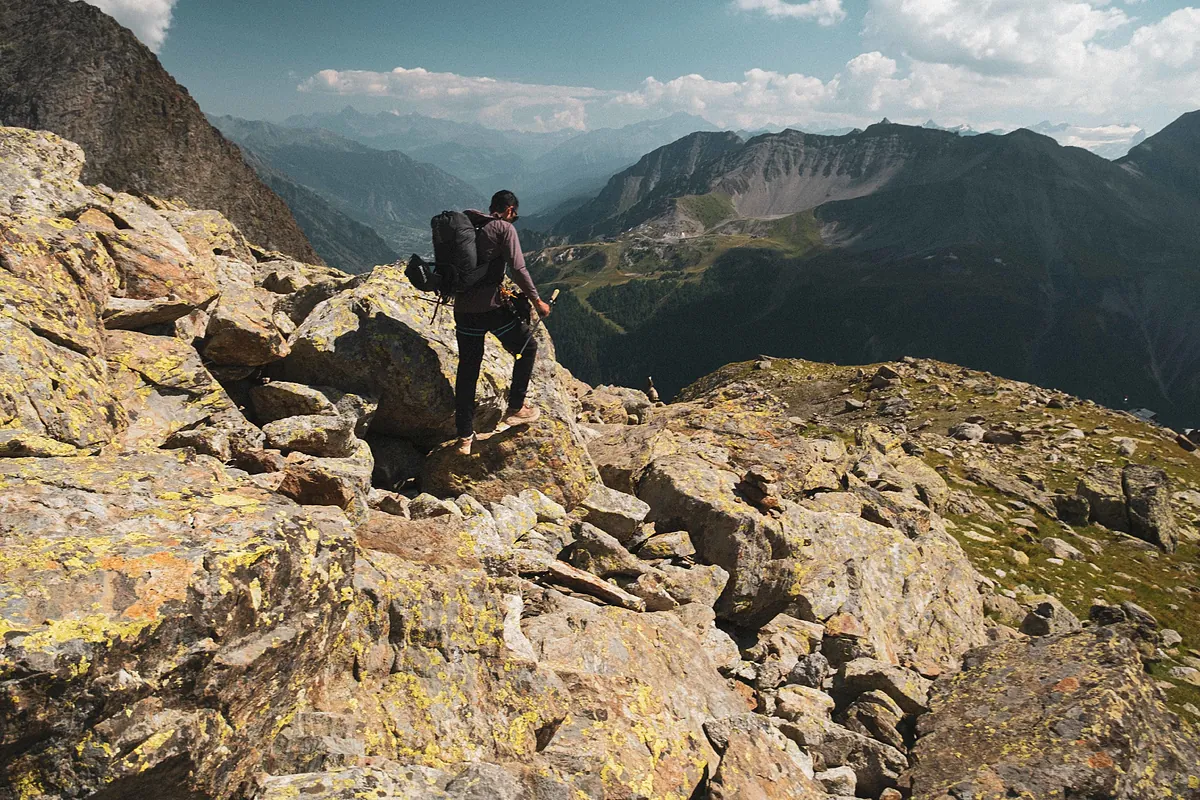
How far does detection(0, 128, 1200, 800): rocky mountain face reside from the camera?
17.9 ft

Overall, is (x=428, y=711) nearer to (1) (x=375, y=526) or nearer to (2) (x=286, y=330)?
(1) (x=375, y=526)

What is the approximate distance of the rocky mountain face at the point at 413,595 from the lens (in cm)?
544

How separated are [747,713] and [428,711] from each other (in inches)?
238

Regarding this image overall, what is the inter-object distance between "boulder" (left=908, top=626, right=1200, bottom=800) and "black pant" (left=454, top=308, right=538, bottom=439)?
11839mm

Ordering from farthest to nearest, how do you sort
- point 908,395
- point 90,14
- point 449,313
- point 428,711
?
1. point 90,14
2. point 908,395
3. point 449,313
4. point 428,711

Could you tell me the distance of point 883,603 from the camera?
18062 mm

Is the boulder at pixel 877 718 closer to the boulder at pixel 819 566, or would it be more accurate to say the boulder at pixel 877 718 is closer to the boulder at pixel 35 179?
the boulder at pixel 819 566

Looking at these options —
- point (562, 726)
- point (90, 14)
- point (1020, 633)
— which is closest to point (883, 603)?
point (1020, 633)

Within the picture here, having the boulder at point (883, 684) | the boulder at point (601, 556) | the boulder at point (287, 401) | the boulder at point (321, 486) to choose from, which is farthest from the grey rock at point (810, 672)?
the boulder at point (287, 401)

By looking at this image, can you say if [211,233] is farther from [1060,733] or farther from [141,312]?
[1060,733]

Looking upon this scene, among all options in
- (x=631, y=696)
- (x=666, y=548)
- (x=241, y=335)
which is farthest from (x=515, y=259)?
(x=631, y=696)

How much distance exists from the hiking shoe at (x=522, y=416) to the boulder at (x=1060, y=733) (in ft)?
36.2

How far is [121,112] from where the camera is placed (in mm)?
153750

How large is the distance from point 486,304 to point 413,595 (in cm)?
717
